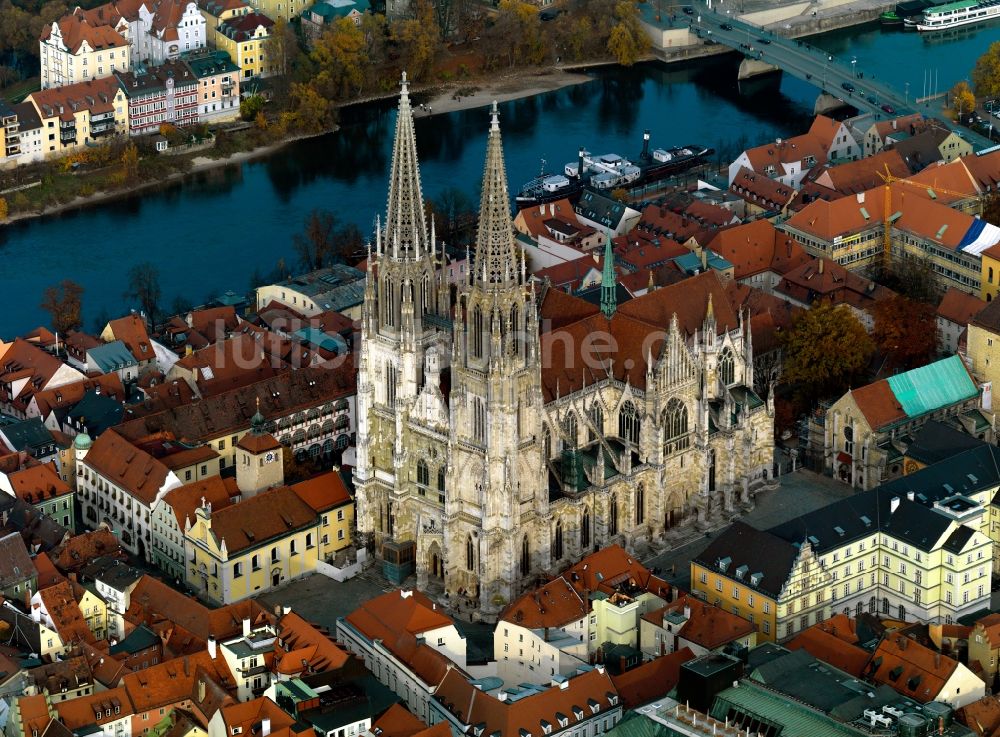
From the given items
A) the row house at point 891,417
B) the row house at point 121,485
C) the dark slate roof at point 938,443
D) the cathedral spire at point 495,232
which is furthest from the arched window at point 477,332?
the dark slate roof at point 938,443

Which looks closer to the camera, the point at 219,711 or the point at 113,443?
the point at 219,711

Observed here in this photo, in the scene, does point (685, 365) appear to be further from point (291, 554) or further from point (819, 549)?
point (291, 554)

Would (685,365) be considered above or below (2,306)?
above

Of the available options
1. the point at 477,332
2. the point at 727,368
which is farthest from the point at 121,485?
the point at 727,368

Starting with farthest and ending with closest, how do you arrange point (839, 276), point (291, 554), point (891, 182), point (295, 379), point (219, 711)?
point (891, 182) → point (839, 276) → point (295, 379) → point (291, 554) → point (219, 711)

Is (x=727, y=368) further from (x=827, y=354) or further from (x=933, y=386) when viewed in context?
(x=933, y=386)

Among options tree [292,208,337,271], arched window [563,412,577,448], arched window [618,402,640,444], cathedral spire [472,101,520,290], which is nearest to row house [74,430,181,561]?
arched window [563,412,577,448]

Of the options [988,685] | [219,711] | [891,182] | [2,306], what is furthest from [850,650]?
[2,306]

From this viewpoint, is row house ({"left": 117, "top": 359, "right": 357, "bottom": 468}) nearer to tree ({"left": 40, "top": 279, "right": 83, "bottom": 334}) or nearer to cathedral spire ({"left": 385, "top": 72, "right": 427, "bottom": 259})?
cathedral spire ({"left": 385, "top": 72, "right": 427, "bottom": 259})
